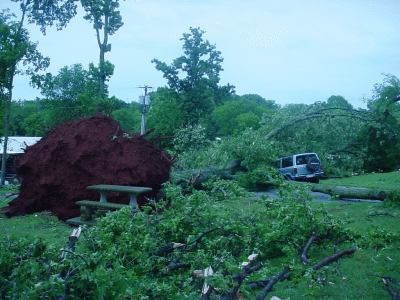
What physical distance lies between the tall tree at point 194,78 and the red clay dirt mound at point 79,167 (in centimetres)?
2216

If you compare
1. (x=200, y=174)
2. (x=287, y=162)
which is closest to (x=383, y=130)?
(x=287, y=162)

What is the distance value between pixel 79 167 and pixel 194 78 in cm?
2447

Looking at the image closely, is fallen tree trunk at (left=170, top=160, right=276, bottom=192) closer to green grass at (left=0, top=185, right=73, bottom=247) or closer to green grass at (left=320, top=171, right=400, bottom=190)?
green grass at (left=0, top=185, right=73, bottom=247)

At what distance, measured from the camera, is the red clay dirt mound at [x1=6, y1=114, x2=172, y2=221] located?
820 centimetres

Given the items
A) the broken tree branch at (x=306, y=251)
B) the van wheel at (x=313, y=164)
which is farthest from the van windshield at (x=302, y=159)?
the broken tree branch at (x=306, y=251)

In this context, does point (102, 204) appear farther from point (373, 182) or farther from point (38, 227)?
point (373, 182)

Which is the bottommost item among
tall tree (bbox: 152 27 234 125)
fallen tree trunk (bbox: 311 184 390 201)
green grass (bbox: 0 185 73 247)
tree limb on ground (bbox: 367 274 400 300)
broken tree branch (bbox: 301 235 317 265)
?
green grass (bbox: 0 185 73 247)

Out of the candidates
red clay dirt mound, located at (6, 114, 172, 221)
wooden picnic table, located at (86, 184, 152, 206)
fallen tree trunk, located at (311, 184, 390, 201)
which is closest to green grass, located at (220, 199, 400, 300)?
wooden picnic table, located at (86, 184, 152, 206)

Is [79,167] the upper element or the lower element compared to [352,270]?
upper

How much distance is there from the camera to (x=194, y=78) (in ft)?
104

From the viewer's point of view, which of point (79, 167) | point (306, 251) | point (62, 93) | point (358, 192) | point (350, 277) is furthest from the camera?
Answer: point (62, 93)

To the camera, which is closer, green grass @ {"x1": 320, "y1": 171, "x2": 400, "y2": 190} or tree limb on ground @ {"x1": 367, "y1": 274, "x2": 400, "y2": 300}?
tree limb on ground @ {"x1": 367, "y1": 274, "x2": 400, "y2": 300}

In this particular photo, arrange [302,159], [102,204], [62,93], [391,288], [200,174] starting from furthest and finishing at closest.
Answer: [62,93] → [302,159] → [200,174] → [102,204] → [391,288]

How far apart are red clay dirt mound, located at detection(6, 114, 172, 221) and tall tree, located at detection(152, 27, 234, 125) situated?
22.2 metres
